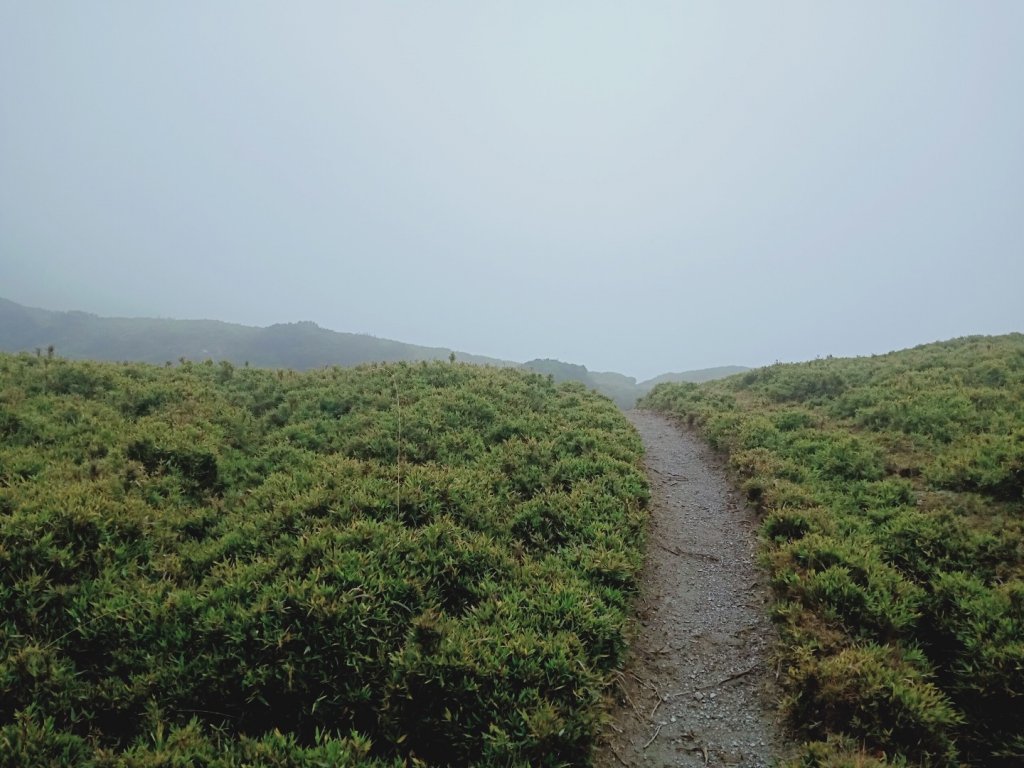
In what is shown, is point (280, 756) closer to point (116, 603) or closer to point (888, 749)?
point (116, 603)

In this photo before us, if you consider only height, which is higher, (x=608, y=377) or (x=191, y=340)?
(x=608, y=377)

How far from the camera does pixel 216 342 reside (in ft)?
217

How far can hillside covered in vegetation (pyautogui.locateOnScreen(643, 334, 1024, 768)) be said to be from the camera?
18.2ft

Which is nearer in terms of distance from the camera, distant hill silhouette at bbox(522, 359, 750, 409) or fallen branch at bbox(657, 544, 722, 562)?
fallen branch at bbox(657, 544, 722, 562)

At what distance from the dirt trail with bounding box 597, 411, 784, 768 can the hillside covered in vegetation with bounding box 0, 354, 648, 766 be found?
0.66 metres

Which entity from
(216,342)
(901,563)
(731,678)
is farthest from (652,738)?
(216,342)

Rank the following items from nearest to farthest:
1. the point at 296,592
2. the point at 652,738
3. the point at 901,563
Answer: the point at 652,738, the point at 296,592, the point at 901,563

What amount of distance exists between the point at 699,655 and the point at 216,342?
75178mm

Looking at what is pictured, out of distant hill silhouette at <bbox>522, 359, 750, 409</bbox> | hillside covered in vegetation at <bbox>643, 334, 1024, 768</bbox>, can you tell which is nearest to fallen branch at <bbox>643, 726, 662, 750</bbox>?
hillside covered in vegetation at <bbox>643, 334, 1024, 768</bbox>

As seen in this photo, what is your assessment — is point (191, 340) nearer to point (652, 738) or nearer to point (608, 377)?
point (608, 377)

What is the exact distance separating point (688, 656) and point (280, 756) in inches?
233

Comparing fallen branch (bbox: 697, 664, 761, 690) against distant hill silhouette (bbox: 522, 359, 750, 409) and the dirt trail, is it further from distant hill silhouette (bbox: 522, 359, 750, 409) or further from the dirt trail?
distant hill silhouette (bbox: 522, 359, 750, 409)

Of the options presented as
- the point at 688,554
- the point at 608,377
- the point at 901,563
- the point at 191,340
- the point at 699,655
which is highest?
the point at 608,377

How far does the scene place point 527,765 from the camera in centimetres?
509
